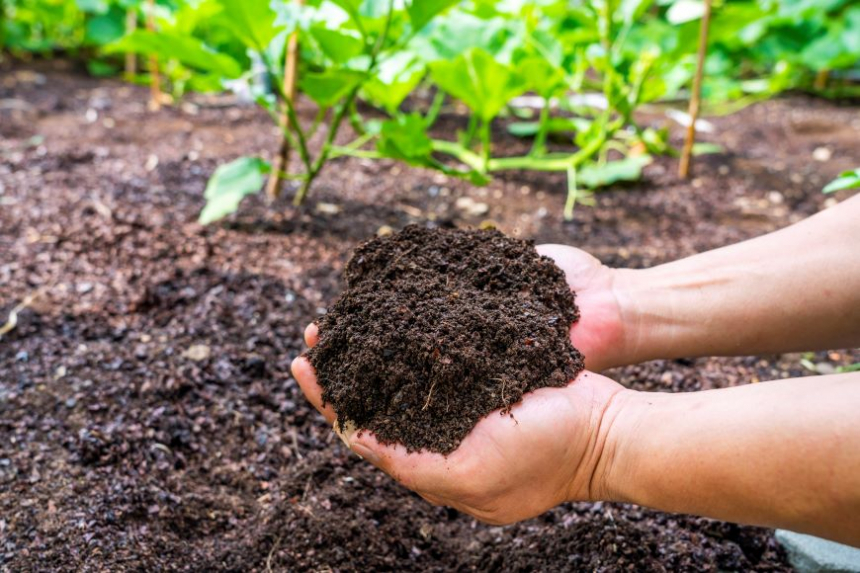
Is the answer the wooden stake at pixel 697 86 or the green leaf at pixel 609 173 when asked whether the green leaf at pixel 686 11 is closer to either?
the wooden stake at pixel 697 86

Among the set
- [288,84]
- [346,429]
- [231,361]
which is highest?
[288,84]

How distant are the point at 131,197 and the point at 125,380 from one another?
0.92 meters

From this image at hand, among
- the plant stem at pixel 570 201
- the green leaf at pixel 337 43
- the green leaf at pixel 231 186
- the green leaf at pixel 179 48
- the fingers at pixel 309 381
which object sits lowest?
the plant stem at pixel 570 201

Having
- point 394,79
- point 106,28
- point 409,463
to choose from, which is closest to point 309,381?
point 409,463

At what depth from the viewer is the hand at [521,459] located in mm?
815

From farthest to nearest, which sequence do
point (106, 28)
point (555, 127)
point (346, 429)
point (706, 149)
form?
point (106, 28)
point (706, 149)
point (555, 127)
point (346, 429)

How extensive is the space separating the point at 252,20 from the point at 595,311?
100cm

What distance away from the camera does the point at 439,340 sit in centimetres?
88

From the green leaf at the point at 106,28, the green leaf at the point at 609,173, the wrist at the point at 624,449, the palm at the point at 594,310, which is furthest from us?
the green leaf at the point at 106,28

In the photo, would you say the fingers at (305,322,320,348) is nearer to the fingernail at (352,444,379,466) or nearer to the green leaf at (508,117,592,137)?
the fingernail at (352,444,379,466)

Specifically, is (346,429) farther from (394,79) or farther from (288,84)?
(288,84)

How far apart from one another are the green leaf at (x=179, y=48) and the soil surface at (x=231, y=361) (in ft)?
1.43

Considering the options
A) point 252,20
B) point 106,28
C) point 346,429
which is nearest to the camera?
point 346,429

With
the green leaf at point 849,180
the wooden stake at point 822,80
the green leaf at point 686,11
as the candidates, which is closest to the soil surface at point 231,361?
the green leaf at point 849,180
